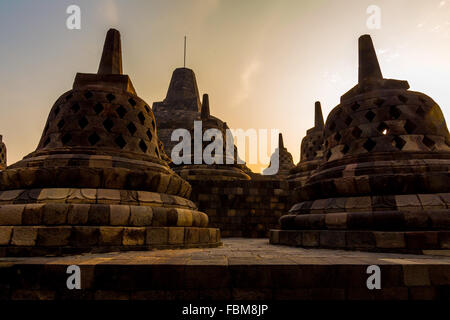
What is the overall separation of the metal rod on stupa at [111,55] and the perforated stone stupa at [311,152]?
1151 cm

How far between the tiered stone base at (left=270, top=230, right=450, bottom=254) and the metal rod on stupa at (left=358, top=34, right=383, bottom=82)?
4.44 m

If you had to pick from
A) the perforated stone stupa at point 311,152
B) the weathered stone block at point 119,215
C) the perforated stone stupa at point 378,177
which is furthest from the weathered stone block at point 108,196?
the perforated stone stupa at point 311,152

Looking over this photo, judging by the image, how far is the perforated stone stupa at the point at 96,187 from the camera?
12.9 feet

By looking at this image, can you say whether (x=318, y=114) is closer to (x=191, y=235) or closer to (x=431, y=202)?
(x=431, y=202)

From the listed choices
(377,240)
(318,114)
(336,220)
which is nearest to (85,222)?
(336,220)

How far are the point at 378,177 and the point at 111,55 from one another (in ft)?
23.9

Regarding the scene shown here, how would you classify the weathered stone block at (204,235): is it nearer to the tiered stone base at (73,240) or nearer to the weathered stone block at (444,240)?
the tiered stone base at (73,240)

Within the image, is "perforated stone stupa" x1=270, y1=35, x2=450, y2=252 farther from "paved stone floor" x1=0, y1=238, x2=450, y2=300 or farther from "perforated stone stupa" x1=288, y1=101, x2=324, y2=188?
"perforated stone stupa" x1=288, y1=101, x2=324, y2=188

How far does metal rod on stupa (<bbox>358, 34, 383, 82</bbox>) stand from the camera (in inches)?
277

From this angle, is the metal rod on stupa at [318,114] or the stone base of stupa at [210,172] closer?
the stone base of stupa at [210,172]

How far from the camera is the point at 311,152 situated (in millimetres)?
16422

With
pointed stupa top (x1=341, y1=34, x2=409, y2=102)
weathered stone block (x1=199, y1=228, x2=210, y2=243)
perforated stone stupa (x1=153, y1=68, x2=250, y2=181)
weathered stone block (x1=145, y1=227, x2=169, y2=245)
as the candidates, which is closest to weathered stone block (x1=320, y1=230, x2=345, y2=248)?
weathered stone block (x1=199, y1=228, x2=210, y2=243)

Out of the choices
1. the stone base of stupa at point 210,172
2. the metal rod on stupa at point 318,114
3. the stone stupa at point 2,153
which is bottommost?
the stone base of stupa at point 210,172
